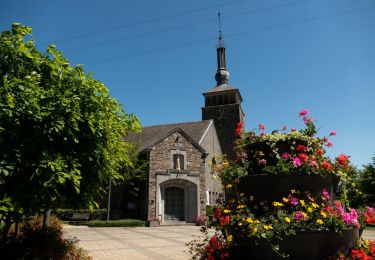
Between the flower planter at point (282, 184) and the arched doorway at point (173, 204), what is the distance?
747 inches

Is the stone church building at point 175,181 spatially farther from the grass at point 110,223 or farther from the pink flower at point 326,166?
the pink flower at point 326,166

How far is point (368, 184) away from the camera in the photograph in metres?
30.9

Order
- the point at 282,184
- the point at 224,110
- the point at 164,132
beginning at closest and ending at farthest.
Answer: the point at 282,184 → the point at 164,132 → the point at 224,110

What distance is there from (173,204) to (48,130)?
19.8 metres

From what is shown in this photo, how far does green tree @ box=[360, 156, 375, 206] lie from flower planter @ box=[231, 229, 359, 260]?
29186 millimetres

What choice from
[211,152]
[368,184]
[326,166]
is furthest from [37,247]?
[368,184]

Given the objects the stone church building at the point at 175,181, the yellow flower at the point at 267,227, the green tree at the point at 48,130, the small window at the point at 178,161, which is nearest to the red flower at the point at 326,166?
the yellow flower at the point at 267,227

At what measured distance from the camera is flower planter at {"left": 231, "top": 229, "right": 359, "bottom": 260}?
4.62m

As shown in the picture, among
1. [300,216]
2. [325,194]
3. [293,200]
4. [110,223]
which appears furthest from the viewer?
[110,223]

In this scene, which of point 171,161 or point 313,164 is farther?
point 171,161

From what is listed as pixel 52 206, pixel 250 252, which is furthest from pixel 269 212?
pixel 52 206

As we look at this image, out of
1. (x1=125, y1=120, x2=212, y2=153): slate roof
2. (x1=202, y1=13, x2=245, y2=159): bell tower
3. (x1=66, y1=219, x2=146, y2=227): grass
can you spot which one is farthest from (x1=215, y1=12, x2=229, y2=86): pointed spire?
(x1=66, y1=219, x2=146, y2=227): grass

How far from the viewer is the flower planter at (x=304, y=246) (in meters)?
4.62

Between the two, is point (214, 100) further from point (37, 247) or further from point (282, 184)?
point (282, 184)
